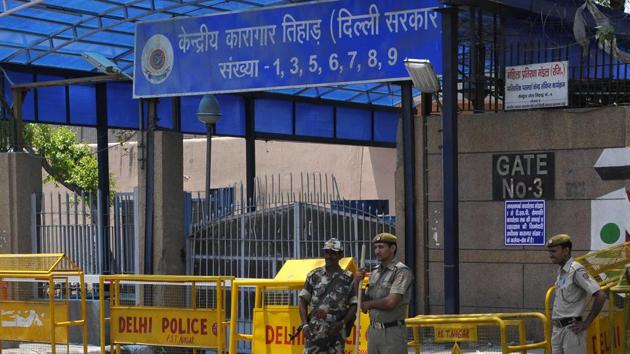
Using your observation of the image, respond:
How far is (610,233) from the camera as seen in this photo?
511 inches

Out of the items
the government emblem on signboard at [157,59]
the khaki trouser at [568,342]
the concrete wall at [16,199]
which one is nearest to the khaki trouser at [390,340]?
the khaki trouser at [568,342]

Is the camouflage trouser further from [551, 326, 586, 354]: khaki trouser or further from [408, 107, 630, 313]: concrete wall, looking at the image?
[408, 107, 630, 313]: concrete wall

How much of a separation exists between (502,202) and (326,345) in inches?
186

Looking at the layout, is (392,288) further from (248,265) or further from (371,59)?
Answer: (248,265)

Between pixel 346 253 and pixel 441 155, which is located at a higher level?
pixel 441 155

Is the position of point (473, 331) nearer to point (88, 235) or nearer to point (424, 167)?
point (424, 167)

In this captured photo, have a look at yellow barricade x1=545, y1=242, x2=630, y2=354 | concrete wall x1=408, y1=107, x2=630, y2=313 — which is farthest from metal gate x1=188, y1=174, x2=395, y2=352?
yellow barricade x1=545, y1=242, x2=630, y2=354

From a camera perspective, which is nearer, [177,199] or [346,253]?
[346,253]

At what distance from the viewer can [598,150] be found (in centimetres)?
1300

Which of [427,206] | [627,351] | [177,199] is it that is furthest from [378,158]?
[627,351]

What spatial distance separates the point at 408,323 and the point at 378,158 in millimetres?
28341

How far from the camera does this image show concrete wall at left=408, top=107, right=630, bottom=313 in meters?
13.1

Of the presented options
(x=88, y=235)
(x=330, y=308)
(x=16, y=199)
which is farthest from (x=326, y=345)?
(x=16, y=199)

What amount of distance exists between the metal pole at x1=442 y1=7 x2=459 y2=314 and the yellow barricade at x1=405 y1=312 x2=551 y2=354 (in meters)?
0.62
